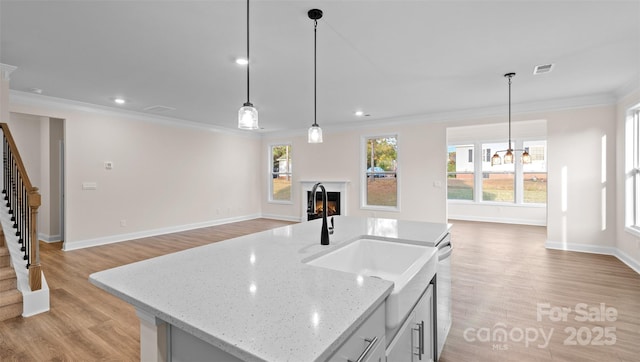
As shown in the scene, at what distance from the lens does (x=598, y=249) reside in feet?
15.9

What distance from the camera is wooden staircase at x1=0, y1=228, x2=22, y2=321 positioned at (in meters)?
2.73

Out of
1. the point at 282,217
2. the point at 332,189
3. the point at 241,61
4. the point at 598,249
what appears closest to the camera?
the point at 241,61

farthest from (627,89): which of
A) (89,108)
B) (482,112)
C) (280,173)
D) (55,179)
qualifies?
(55,179)

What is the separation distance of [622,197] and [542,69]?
2580 mm

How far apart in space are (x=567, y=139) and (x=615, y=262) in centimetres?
204

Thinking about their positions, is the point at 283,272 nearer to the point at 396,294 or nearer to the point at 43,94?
the point at 396,294

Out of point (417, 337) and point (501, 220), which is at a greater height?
point (417, 337)

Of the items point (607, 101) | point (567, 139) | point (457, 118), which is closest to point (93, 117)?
point (457, 118)

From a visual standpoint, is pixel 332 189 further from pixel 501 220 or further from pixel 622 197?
pixel 622 197

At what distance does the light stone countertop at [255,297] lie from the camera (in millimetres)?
797

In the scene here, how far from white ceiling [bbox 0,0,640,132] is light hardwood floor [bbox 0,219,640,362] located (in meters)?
2.59

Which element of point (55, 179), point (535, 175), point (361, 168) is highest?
point (361, 168)

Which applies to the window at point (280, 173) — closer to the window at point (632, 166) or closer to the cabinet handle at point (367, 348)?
the window at point (632, 166)

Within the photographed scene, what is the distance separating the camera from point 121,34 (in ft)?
8.95
